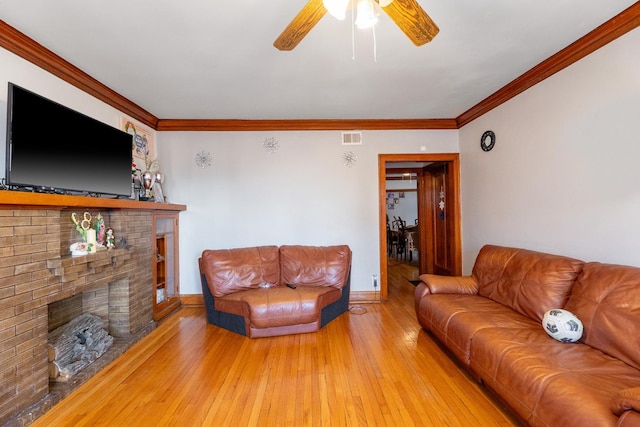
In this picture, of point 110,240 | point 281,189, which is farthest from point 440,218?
point 110,240

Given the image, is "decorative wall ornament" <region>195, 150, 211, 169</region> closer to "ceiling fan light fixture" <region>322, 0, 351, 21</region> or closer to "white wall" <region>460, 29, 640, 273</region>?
"ceiling fan light fixture" <region>322, 0, 351, 21</region>

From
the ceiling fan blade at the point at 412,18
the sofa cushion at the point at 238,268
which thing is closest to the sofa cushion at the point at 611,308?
the ceiling fan blade at the point at 412,18

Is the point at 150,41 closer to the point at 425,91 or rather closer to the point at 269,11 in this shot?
the point at 269,11

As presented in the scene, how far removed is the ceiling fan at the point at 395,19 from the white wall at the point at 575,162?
5.06 feet

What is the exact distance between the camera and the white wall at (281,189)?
3.89m

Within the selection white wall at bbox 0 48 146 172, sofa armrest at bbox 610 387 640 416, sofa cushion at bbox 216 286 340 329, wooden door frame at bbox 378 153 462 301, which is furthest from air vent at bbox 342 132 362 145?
sofa armrest at bbox 610 387 640 416

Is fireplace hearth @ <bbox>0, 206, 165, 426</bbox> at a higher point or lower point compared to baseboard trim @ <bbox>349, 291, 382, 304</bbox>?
higher

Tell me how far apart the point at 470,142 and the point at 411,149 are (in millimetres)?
Result: 735

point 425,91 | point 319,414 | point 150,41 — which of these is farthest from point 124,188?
point 425,91

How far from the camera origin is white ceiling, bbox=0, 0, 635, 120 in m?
1.77

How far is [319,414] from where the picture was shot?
1.76m

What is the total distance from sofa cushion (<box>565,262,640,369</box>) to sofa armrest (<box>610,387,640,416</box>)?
0.57 m

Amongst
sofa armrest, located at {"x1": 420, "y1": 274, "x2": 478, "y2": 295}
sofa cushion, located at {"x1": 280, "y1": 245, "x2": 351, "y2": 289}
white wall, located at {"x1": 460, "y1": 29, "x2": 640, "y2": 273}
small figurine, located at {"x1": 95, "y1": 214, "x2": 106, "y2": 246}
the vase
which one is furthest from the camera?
sofa cushion, located at {"x1": 280, "y1": 245, "x2": 351, "y2": 289}

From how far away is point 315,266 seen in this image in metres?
3.46
